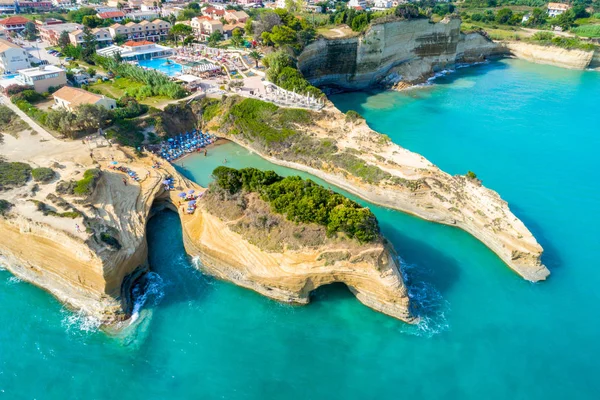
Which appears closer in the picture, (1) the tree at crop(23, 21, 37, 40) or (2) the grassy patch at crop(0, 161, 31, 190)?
(2) the grassy patch at crop(0, 161, 31, 190)

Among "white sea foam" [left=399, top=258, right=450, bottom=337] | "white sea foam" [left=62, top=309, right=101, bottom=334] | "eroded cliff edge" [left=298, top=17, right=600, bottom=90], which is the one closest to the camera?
"white sea foam" [left=62, top=309, right=101, bottom=334]

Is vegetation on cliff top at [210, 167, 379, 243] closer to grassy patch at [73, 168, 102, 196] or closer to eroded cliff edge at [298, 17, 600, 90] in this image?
grassy patch at [73, 168, 102, 196]

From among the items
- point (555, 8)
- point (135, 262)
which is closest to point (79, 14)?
point (135, 262)

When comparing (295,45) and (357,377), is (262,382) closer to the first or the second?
(357,377)

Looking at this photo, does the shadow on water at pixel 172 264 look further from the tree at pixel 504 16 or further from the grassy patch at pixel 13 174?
the tree at pixel 504 16

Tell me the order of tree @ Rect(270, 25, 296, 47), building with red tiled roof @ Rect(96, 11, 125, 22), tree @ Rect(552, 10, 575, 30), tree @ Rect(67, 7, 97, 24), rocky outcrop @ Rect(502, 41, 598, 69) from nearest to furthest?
tree @ Rect(270, 25, 296, 47) → rocky outcrop @ Rect(502, 41, 598, 69) → building with red tiled roof @ Rect(96, 11, 125, 22) → tree @ Rect(67, 7, 97, 24) → tree @ Rect(552, 10, 575, 30)

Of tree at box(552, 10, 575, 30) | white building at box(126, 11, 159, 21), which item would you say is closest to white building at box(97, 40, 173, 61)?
white building at box(126, 11, 159, 21)
